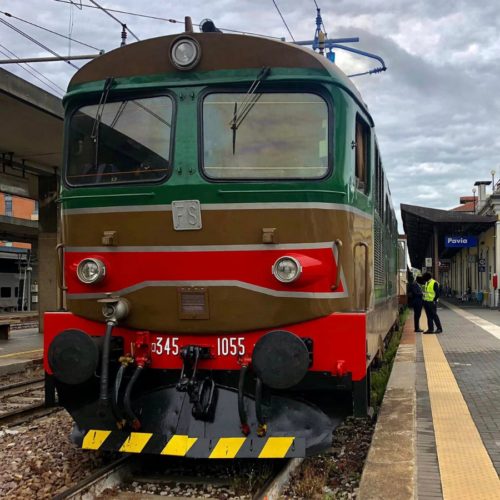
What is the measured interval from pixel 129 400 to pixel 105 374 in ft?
0.90

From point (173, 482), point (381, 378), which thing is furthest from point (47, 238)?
point (173, 482)

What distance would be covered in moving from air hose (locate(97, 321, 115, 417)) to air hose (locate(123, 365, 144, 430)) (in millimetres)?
152

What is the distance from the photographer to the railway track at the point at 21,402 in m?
7.23

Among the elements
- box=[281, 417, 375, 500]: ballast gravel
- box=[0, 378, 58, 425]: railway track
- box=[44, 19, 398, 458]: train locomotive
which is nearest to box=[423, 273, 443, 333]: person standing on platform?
box=[281, 417, 375, 500]: ballast gravel

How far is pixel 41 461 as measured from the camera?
5340 millimetres

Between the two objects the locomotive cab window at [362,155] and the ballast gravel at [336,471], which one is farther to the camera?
the locomotive cab window at [362,155]

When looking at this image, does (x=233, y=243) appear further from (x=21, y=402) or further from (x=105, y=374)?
(x=21, y=402)

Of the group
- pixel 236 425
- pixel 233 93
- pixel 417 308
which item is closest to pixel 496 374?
pixel 236 425

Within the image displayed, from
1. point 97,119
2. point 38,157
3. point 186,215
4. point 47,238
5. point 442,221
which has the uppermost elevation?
point 38,157

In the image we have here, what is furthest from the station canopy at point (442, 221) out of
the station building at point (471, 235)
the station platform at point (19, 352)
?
the station platform at point (19, 352)

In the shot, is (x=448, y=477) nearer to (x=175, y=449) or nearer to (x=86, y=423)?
(x=175, y=449)

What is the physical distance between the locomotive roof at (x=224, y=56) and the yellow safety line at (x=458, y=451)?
3.11 m

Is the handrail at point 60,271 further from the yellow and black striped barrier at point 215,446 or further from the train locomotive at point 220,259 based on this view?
the yellow and black striped barrier at point 215,446

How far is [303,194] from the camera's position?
4.73 meters
